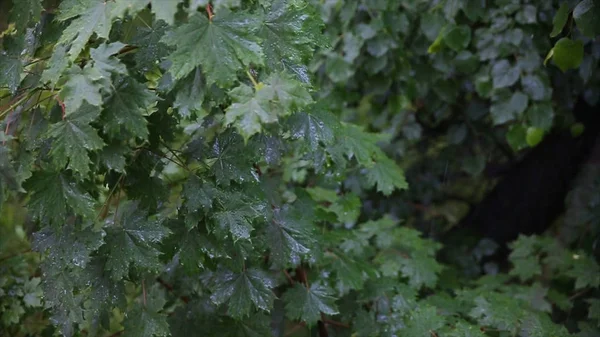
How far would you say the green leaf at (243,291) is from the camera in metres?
1.49

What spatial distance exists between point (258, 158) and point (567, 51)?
96 cm

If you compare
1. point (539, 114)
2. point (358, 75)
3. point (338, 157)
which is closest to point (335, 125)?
point (338, 157)

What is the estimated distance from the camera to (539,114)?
2383 millimetres

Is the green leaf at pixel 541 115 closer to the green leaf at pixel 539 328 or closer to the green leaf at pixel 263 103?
the green leaf at pixel 539 328

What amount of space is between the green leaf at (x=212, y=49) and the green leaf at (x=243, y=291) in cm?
60

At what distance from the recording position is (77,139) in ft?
3.69

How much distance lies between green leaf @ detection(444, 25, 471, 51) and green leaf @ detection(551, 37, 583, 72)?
0.64m

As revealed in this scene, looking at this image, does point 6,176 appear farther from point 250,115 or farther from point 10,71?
point 250,115

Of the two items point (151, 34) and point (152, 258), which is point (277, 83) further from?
point (152, 258)

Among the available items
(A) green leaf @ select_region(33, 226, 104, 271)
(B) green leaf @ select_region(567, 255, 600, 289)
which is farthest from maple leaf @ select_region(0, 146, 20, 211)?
(B) green leaf @ select_region(567, 255, 600, 289)

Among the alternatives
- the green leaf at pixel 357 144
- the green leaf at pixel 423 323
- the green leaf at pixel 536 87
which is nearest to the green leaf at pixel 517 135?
the green leaf at pixel 536 87

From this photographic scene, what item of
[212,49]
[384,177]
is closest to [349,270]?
[384,177]

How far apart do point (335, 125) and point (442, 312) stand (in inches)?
38.7

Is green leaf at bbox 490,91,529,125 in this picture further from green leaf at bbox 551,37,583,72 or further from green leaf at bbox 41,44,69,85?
green leaf at bbox 41,44,69,85
